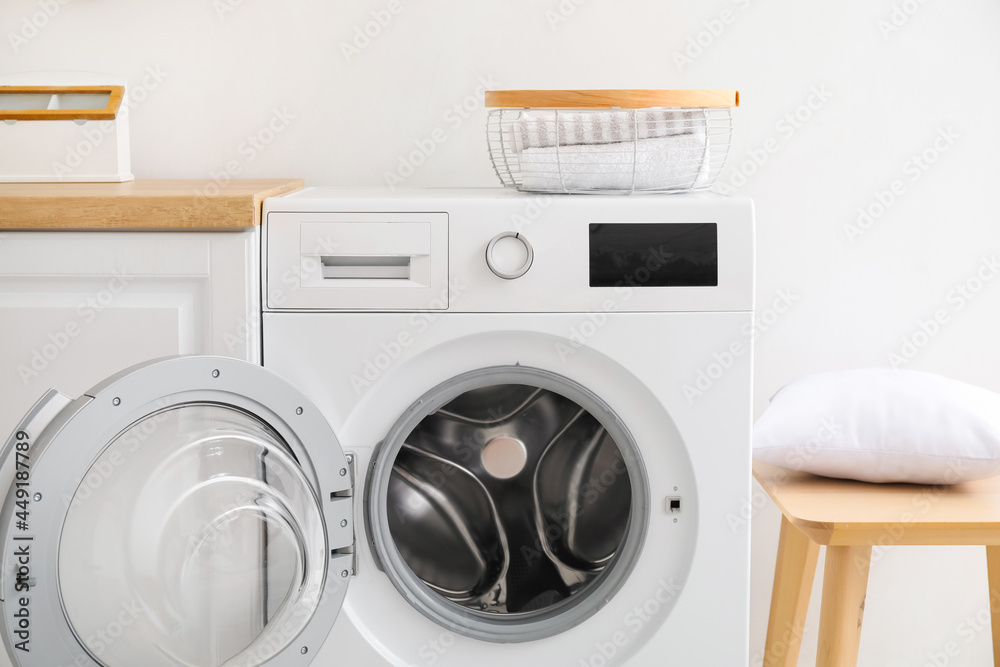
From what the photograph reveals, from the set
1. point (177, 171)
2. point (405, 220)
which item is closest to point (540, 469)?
point (405, 220)

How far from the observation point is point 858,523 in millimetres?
1099

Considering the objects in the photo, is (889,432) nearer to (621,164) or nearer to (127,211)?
(621,164)

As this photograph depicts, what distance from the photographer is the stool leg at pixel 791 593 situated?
1.41 metres

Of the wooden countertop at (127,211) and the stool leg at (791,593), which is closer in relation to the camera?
the wooden countertop at (127,211)

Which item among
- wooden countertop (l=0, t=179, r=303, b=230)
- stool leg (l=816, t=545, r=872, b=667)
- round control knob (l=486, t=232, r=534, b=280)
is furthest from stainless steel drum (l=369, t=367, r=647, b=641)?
wooden countertop (l=0, t=179, r=303, b=230)

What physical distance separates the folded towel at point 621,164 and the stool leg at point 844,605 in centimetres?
60

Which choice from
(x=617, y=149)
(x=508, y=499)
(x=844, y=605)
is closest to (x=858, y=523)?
(x=844, y=605)

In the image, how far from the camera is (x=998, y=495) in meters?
1.22

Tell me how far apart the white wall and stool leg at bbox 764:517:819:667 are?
392 mm

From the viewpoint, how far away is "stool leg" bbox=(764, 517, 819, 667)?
1.41 meters

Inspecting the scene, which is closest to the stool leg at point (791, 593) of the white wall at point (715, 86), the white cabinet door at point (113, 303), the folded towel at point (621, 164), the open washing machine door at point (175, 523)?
the white wall at point (715, 86)

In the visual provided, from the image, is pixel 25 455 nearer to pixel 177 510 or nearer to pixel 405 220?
pixel 177 510

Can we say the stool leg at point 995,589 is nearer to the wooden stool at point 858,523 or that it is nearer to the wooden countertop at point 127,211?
the wooden stool at point 858,523

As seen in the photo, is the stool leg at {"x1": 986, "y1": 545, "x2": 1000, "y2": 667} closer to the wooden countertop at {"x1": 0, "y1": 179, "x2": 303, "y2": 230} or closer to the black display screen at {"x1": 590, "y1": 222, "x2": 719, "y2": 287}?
the black display screen at {"x1": 590, "y1": 222, "x2": 719, "y2": 287}
